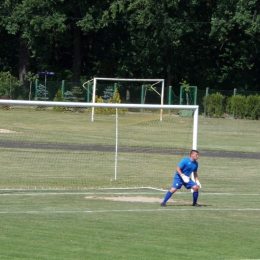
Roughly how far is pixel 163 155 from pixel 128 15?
1548 inches

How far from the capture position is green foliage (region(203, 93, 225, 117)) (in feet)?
180

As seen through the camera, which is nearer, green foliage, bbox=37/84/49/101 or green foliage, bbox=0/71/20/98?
green foliage, bbox=37/84/49/101

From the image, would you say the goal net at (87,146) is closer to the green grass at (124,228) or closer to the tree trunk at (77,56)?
the green grass at (124,228)

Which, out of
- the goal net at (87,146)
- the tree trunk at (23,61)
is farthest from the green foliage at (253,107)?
the goal net at (87,146)

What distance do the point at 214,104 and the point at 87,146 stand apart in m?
30.8

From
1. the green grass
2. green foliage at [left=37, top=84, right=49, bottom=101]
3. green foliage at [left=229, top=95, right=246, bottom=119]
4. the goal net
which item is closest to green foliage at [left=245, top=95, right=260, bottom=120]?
green foliage at [left=229, top=95, right=246, bottom=119]

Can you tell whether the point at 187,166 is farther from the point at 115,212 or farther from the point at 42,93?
the point at 42,93

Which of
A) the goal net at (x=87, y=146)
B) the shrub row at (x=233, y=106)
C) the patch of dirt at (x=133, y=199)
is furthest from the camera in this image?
the shrub row at (x=233, y=106)

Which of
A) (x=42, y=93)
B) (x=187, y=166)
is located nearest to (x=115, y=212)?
(x=187, y=166)

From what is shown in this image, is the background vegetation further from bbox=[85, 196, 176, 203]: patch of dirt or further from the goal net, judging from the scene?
bbox=[85, 196, 176, 203]: patch of dirt

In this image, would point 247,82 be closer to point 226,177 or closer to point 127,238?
point 226,177

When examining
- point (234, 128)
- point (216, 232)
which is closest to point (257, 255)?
point (216, 232)

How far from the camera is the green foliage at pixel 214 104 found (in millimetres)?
54906

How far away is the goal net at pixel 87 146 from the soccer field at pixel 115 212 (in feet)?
0.20
